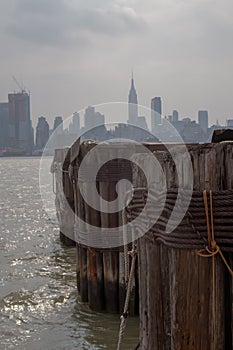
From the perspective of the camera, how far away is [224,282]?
413 cm

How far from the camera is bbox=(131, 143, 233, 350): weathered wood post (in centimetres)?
403

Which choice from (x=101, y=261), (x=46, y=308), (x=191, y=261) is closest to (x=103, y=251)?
(x=101, y=261)

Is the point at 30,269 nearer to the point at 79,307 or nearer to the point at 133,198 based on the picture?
the point at 79,307

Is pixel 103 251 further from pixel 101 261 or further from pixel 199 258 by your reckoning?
pixel 199 258

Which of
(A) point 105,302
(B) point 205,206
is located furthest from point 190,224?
(A) point 105,302

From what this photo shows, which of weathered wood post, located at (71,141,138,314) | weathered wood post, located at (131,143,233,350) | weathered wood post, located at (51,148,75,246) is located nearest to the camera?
weathered wood post, located at (131,143,233,350)

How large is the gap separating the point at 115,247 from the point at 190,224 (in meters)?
6.39

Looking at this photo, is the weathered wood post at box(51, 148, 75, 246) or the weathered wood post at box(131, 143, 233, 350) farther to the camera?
the weathered wood post at box(51, 148, 75, 246)

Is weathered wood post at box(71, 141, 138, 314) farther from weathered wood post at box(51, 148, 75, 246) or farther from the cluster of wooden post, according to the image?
weathered wood post at box(51, 148, 75, 246)

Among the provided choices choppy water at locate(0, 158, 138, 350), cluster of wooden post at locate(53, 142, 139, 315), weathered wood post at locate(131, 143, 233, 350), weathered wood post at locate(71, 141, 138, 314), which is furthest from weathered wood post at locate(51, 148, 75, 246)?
weathered wood post at locate(131, 143, 233, 350)

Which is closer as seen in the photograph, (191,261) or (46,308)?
(191,261)

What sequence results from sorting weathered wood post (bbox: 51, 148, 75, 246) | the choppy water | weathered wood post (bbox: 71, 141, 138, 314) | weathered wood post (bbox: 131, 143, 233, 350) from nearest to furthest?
1. weathered wood post (bbox: 131, 143, 233, 350)
2. weathered wood post (bbox: 71, 141, 138, 314)
3. the choppy water
4. weathered wood post (bbox: 51, 148, 75, 246)

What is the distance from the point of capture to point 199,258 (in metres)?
4.08

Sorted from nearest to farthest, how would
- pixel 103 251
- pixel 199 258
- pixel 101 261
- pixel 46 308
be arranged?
1. pixel 199 258
2. pixel 103 251
3. pixel 101 261
4. pixel 46 308
